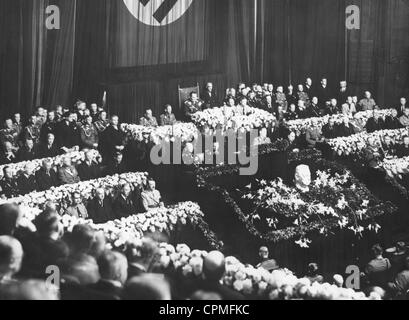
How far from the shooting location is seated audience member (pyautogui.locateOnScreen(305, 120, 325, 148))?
1252 cm

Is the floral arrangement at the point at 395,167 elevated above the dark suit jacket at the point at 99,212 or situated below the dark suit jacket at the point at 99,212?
above

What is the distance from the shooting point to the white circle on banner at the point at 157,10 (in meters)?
12.6

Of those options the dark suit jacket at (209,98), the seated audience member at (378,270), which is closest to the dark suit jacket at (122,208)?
the seated audience member at (378,270)

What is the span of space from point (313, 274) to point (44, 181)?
13.7 feet

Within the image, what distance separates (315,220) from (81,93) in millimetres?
4544

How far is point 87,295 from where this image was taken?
8.49m

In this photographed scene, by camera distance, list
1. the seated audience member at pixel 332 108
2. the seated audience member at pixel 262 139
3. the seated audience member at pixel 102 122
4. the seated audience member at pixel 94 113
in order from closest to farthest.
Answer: the seated audience member at pixel 102 122, the seated audience member at pixel 94 113, the seated audience member at pixel 262 139, the seated audience member at pixel 332 108

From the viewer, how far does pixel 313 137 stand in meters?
12.6

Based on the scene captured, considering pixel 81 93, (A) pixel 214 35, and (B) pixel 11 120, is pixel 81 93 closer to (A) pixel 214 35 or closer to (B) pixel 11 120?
(B) pixel 11 120

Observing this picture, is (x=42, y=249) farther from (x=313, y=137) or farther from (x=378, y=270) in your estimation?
(x=313, y=137)

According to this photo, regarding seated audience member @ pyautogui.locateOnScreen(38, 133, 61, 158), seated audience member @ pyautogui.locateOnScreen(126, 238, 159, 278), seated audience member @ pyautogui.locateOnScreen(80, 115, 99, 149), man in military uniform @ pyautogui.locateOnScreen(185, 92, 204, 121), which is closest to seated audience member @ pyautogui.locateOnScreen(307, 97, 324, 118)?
man in military uniform @ pyautogui.locateOnScreen(185, 92, 204, 121)

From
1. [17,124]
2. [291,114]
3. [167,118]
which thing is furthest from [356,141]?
[17,124]

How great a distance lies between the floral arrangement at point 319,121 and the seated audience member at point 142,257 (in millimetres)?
4834

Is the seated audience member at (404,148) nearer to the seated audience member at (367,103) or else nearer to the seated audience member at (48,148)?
the seated audience member at (367,103)
